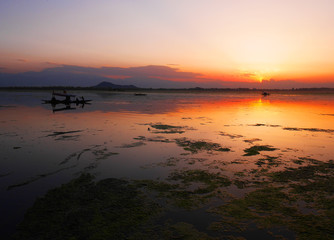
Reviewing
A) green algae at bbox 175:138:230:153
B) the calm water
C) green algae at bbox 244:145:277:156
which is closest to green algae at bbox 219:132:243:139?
the calm water

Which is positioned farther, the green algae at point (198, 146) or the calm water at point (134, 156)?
the green algae at point (198, 146)

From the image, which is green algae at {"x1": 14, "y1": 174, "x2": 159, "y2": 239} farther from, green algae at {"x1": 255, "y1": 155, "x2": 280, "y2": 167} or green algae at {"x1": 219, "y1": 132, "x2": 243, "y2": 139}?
green algae at {"x1": 219, "y1": 132, "x2": 243, "y2": 139}

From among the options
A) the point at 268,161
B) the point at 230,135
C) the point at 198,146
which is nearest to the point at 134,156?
the point at 198,146

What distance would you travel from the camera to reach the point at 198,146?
48.7ft

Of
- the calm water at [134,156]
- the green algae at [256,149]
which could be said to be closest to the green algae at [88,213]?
the calm water at [134,156]

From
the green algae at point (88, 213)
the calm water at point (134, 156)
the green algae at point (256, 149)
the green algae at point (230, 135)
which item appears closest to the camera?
the green algae at point (88, 213)

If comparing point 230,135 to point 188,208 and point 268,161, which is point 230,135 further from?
point 188,208

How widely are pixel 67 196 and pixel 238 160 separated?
8091mm

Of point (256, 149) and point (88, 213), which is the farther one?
point (256, 149)

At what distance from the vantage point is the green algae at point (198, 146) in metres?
13.9

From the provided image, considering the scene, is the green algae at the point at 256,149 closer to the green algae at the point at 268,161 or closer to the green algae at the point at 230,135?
the green algae at the point at 268,161

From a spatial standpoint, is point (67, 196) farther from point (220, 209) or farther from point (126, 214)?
point (220, 209)

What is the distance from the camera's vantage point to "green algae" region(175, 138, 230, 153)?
13.9 m

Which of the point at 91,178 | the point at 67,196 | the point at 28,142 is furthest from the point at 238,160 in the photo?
the point at 28,142
